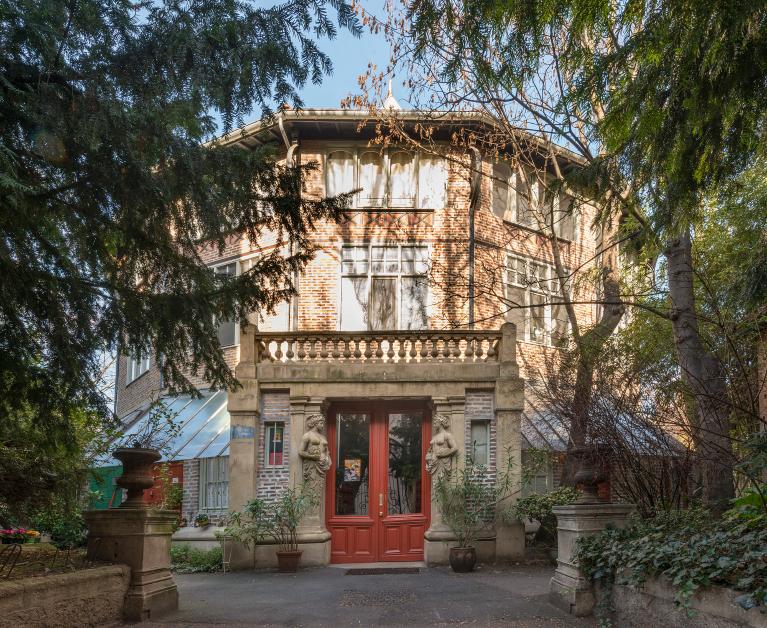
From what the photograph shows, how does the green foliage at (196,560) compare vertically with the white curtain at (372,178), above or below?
below

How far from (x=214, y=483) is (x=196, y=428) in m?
1.77

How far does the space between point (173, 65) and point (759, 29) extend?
493 cm

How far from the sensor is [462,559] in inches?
563

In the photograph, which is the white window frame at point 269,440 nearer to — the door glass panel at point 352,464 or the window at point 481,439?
the door glass panel at point 352,464

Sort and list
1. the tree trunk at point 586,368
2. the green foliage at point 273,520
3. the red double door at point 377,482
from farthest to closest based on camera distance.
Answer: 1. the red double door at point 377,482
2. the green foliage at point 273,520
3. the tree trunk at point 586,368

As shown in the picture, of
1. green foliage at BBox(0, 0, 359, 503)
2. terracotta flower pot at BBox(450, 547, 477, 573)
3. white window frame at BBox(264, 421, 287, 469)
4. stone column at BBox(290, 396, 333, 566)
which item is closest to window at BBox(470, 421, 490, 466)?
terracotta flower pot at BBox(450, 547, 477, 573)

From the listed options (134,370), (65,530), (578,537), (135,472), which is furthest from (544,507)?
(134,370)

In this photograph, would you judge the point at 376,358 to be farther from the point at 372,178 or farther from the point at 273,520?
the point at 372,178

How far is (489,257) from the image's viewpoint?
65.5 ft

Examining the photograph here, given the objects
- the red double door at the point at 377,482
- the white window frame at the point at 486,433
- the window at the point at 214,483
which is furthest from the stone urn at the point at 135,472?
the window at the point at 214,483

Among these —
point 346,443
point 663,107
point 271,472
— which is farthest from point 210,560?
point 663,107

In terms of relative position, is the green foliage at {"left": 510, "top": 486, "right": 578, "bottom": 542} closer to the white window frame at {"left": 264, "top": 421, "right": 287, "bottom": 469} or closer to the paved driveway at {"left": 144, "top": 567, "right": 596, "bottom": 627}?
the paved driveway at {"left": 144, "top": 567, "right": 596, "bottom": 627}

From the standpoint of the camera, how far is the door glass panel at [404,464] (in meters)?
16.4

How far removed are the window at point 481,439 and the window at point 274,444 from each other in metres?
3.72
